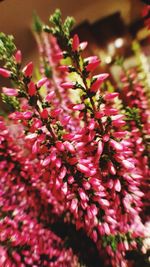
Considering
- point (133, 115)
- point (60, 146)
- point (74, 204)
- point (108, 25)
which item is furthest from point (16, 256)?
point (108, 25)

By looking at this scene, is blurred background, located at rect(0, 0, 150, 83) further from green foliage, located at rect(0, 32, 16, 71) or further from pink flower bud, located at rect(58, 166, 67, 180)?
pink flower bud, located at rect(58, 166, 67, 180)

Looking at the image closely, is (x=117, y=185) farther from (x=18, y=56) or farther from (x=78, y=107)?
(x=18, y=56)

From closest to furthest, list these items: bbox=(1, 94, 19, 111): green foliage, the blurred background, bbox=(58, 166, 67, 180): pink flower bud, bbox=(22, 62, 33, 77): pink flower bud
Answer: bbox=(22, 62, 33, 77): pink flower bud → bbox=(58, 166, 67, 180): pink flower bud → bbox=(1, 94, 19, 111): green foliage → the blurred background

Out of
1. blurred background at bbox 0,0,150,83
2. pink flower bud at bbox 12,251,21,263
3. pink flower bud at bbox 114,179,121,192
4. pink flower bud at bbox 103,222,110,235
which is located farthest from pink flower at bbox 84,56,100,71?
blurred background at bbox 0,0,150,83

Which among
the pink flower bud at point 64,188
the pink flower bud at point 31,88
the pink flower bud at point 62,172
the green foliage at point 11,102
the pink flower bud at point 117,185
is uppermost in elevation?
the pink flower bud at point 31,88

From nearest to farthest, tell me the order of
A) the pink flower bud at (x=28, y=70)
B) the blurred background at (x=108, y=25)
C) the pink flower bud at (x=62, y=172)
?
1. the pink flower bud at (x=28, y=70)
2. the pink flower bud at (x=62, y=172)
3. the blurred background at (x=108, y=25)

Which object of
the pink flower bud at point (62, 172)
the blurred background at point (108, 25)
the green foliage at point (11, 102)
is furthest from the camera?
the blurred background at point (108, 25)

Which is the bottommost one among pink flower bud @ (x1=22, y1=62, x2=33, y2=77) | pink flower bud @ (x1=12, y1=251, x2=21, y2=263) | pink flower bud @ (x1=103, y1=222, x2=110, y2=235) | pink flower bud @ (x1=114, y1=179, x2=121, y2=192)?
pink flower bud @ (x1=12, y1=251, x2=21, y2=263)

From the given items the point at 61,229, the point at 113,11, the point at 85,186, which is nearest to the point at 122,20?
the point at 113,11

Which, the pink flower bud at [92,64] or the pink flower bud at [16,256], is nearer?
the pink flower bud at [92,64]

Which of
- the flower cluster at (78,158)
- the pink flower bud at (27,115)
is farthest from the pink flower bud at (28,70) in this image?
the pink flower bud at (27,115)

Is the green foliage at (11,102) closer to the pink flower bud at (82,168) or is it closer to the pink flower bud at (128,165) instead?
the pink flower bud at (82,168)
